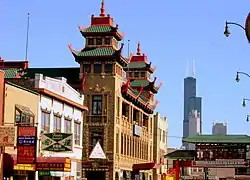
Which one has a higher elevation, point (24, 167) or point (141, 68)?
point (141, 68)

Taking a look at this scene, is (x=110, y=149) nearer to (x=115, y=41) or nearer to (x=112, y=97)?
(x=112, y=97)

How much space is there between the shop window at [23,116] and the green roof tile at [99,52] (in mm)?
27683

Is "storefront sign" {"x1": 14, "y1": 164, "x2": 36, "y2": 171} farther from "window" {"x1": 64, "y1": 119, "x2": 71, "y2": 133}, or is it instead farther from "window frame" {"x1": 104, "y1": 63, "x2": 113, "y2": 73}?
"window frame" {"x1": 104, "y1": 63, "x2": 113, "y2": 73}

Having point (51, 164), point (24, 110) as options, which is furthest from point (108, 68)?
point (24, 110)

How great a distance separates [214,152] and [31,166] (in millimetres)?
43953

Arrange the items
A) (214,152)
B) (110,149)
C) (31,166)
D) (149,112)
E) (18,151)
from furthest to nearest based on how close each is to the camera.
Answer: (149,112)
(214,152)
(110,149)
(31,166)
(18,151)

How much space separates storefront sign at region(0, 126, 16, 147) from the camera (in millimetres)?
38844

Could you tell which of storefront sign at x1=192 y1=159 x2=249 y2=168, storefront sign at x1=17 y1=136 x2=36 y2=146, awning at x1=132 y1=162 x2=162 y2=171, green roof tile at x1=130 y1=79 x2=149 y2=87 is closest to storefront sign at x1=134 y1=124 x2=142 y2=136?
awning at x1=132 y1=162 x2=162 y2=171

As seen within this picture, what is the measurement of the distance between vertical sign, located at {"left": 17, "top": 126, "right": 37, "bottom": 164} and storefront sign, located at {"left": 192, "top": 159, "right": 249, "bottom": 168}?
145ft

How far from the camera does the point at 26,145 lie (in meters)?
41.1

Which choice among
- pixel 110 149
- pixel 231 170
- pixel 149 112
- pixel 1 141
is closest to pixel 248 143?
pixel 231 170

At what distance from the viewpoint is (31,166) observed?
1743 inches

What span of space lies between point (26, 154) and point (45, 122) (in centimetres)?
770

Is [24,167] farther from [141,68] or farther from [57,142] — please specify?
[141,68]
